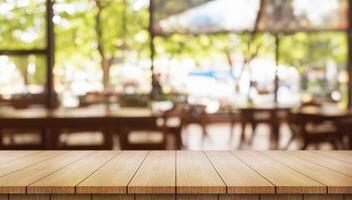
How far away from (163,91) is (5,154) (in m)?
4.30

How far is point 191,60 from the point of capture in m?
6.45

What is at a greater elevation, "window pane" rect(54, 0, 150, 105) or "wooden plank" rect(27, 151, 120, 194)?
"window pane" rect(54, 0, 150, 105)

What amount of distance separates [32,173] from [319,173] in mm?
1045

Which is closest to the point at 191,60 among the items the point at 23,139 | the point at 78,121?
the point at 78,121

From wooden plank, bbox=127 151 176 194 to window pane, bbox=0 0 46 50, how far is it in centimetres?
439

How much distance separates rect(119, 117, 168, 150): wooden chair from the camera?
4238mm

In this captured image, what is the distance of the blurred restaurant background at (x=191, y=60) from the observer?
605 cm

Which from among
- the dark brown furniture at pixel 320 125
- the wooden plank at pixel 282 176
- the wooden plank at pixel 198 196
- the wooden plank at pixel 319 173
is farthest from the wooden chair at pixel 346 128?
the wooden plank at pixel 198 196

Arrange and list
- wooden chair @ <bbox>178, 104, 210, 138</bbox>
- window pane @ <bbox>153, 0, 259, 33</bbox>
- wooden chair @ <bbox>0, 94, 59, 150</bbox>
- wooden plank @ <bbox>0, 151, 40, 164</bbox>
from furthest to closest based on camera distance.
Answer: window pane @ <bbox>153, 0, 259, 33</bbox> → wooden chair @ <bbox>178, 104, 210, 138</bbox> → wooden chair @ <bbox>0, 94, 59, 150</bbox> → wooden plank @ <bbox>0, 151, 40, 164</bbox>

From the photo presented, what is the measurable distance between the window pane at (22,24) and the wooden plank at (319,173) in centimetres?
461

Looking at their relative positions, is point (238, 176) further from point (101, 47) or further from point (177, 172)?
point (101, 47)

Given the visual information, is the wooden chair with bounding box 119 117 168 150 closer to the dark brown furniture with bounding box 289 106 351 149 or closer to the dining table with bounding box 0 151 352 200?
the dark brown furniture with bounding box 289 106 351 149

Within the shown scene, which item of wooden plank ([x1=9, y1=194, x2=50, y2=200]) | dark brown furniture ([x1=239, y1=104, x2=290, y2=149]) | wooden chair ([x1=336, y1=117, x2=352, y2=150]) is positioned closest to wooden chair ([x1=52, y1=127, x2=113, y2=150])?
dark brown furniture ([x1=239, y1=104, x2=290, y2=149])

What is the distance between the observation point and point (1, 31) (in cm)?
596
